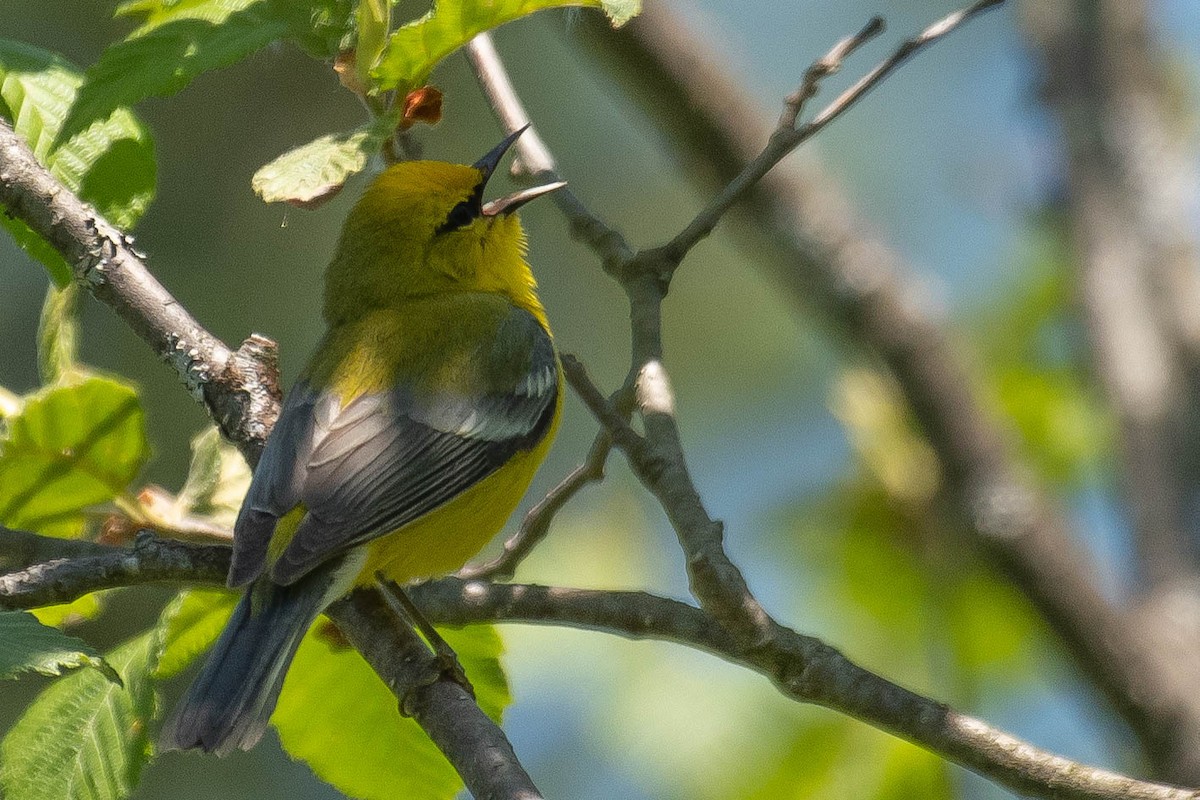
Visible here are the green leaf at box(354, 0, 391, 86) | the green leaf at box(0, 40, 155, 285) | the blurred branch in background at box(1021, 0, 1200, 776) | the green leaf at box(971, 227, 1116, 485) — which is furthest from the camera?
the green leaf at box(971, 227, 1116, 485)

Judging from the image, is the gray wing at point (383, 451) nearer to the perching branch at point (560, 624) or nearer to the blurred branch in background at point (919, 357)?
the perching branch at point (560, 624)

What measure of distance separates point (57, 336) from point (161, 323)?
0.87 feet

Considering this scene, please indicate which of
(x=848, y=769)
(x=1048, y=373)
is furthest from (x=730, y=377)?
(x=848, y=769)

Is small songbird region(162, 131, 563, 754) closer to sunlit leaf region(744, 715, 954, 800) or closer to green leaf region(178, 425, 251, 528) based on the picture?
green leaf region(178, 425, 251, 528)

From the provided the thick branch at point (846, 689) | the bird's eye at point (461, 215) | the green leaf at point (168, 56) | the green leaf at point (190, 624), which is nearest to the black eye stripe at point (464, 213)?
the bird's eye at point (461, 215)

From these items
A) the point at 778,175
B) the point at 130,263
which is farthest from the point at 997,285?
the point at 130,263

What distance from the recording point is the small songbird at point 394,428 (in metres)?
2.90

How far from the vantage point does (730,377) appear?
387 inches

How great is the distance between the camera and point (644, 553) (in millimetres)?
5234

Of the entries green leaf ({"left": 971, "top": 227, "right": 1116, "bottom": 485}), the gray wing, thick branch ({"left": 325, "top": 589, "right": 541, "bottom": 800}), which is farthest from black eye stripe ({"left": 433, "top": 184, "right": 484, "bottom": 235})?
green leaf ({"left": 971, "top": 227, "right": 1116, "bottom": 485})

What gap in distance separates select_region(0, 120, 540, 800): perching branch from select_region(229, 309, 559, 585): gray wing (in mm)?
111

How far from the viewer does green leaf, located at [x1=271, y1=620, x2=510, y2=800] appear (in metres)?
2.96

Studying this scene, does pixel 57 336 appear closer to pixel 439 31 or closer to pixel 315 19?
pixel 315 19

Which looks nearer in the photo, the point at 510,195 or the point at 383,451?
the point at 383,451
